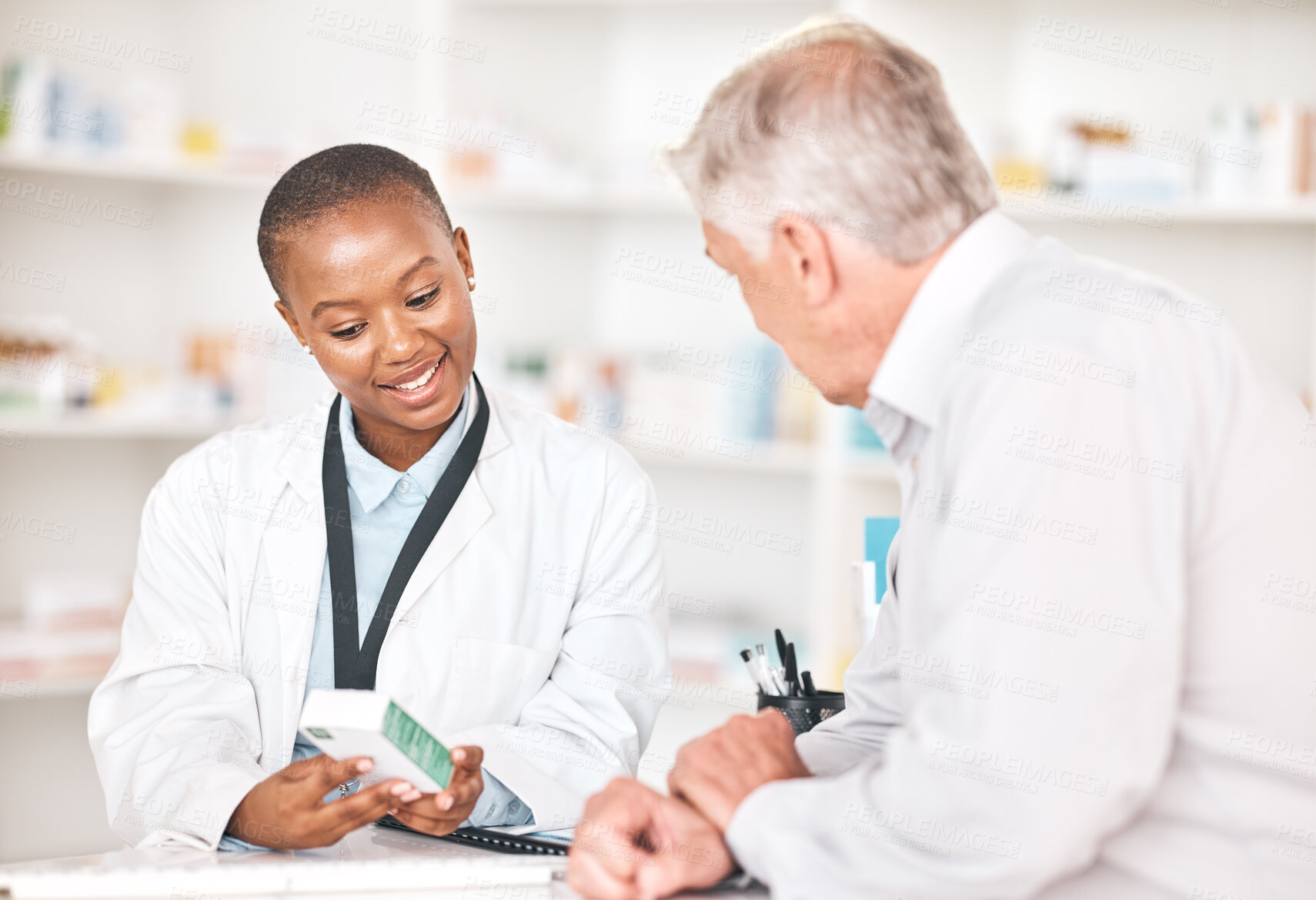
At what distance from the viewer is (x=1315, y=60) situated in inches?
119

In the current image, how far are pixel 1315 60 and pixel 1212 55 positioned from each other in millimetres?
235

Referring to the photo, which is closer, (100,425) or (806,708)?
(806,708)

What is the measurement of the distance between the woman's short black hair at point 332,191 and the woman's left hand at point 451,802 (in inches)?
26.1

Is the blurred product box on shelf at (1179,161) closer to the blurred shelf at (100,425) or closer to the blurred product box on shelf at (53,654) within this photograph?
the blurred shelf at (100,425)

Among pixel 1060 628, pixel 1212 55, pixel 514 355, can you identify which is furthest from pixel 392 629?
pixel 1212 55

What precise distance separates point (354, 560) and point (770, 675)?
0.54 meters

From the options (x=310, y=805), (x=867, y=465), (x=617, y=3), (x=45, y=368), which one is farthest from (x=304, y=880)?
(x=617, y=3)

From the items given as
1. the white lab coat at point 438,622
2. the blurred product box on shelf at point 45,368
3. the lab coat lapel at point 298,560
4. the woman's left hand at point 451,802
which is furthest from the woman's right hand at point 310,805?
the blurred product box on shelf at point 45,368

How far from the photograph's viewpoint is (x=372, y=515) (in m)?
1.62

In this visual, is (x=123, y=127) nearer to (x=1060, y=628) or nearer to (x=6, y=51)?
(x=6, y=51)

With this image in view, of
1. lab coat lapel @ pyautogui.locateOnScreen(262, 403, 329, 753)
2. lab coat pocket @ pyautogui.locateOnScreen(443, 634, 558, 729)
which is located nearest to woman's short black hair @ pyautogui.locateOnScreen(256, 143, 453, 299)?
lab coat lapel @ pyautogui.locateOnScreen(262, 403, 329, 753)

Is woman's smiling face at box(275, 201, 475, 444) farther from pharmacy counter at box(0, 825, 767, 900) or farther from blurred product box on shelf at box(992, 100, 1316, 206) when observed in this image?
blurred product box on shelf at box(992, 100, 1316, 206)

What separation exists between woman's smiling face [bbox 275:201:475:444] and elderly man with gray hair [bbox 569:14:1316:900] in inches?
19.3

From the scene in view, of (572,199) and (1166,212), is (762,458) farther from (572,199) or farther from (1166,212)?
(1166,212)
